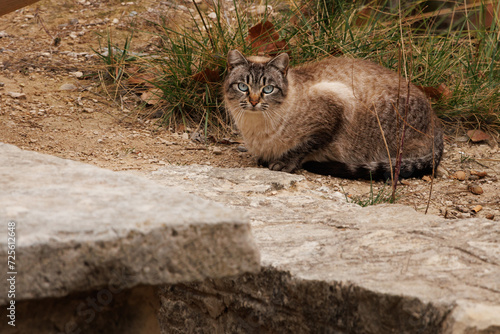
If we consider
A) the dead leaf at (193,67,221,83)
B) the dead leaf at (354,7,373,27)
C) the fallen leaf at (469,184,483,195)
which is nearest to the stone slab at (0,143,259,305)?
Result: the fallen leaf at (469,184,483,195)

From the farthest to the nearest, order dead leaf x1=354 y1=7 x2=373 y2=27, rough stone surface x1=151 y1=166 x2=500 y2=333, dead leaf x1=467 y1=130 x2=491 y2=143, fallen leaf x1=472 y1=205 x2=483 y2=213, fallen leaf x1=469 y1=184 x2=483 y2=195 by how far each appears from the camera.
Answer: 1. dead leaf x1=354 y1=7 x2=373 y2=27
2. dead leaf x1=467 y1=130 x2=491 y2=143
3. fallen leaf x1=469 y1=184 x2=483 y2=195
4. fallen leaf x1=472 y1=205 x2=483 y2=213
5. rough stone surface x1=151 y1=166 x2=500 y2=333

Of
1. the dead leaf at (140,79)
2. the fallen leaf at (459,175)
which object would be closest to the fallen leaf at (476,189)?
the fallen leaf at (459,175)

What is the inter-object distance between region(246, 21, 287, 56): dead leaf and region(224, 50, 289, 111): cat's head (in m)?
0.75

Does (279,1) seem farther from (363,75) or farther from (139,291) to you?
(139,291)

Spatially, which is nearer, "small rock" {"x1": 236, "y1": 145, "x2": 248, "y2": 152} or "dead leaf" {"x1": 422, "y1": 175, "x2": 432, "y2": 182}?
"dead leaf" {"x1": 422, "y1": 175, "x2": 432, "y2": 182}

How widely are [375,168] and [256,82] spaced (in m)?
1.03

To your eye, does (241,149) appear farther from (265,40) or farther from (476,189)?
(476,189)

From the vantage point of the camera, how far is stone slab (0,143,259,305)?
125cm

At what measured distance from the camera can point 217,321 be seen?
199cm

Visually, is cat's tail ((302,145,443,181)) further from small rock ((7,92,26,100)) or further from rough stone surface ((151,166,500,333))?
small rock ((7,92,26,100))

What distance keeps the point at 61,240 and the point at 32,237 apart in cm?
6

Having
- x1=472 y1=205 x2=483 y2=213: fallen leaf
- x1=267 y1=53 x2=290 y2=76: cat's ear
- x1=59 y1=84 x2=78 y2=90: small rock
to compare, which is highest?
x1=267 y1=53 x2=290 y2=76: cat's ear

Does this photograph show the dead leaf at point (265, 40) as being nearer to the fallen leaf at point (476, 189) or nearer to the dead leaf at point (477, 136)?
the dead leaf at point (477, 136)

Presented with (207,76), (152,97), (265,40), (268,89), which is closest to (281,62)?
(268,89)
